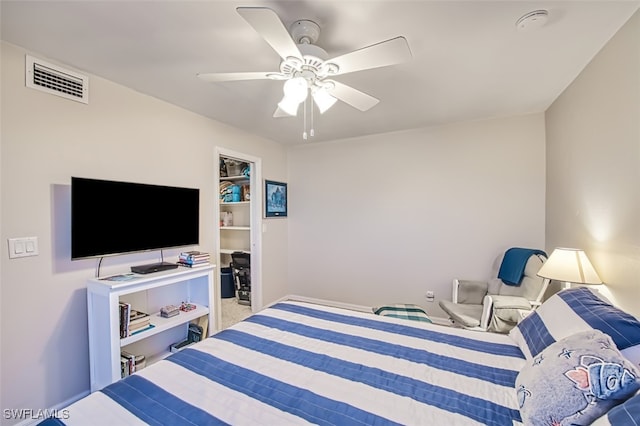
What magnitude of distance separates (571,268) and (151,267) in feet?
10.3

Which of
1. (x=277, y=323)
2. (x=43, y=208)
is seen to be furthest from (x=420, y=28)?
(x=43, y=208)

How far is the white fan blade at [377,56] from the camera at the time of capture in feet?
4.25

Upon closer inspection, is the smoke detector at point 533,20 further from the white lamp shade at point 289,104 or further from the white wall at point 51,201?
the white wall at point 51,201

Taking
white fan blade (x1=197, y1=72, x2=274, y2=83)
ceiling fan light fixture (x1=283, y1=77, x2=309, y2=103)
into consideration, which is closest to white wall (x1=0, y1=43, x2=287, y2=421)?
white fan blade (x1=197, y1=72, x2=274, y2=83)

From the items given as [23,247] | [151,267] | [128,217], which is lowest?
[151,267]

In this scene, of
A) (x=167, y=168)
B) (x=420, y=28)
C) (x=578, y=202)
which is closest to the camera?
(x=420, y=28)

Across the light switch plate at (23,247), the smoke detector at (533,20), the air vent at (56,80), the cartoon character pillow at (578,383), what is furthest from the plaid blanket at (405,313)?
the air vent at (56,80)

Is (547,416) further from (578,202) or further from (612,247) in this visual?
(578,202)

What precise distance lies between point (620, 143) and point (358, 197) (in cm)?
260

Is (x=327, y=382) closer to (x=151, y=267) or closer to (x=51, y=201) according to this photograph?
(x=151, y=267)

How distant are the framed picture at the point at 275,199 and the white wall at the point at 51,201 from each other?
5.29 feet

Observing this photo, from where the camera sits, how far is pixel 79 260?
2.07m

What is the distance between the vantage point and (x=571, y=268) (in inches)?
75.4

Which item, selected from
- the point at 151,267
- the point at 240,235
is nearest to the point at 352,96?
the point at 151,267
